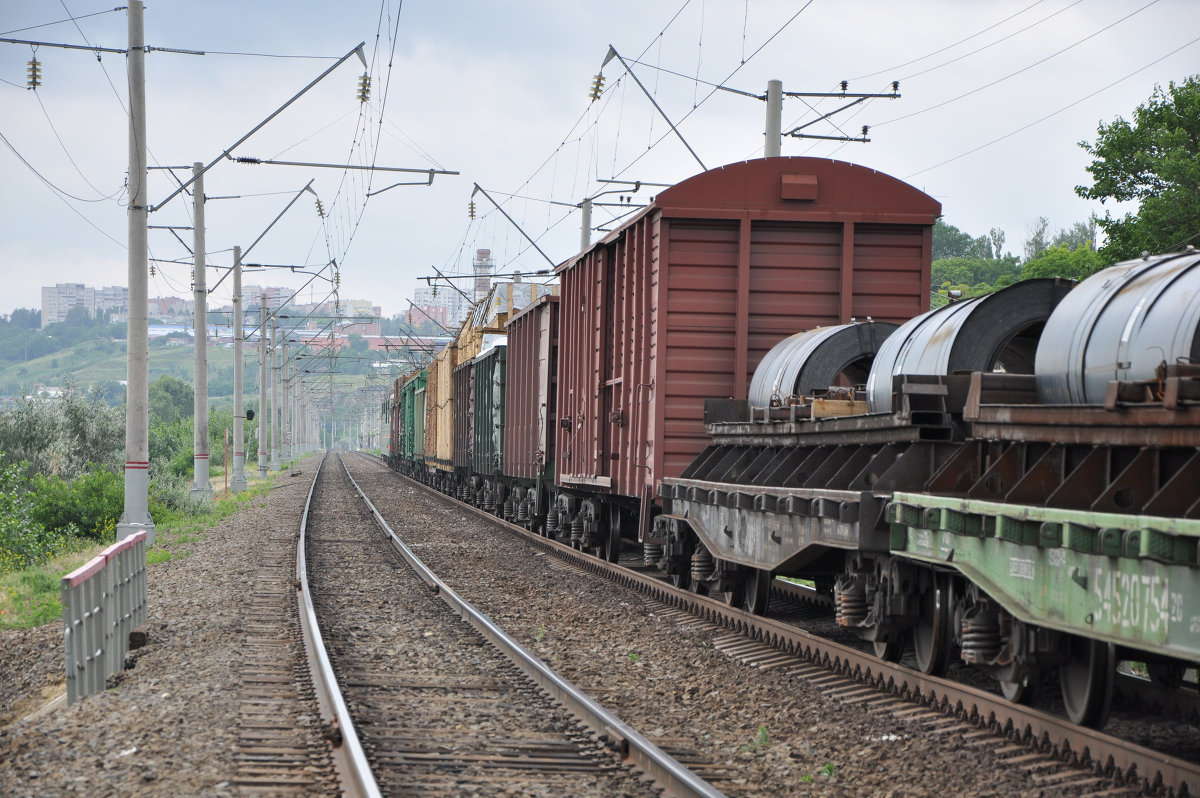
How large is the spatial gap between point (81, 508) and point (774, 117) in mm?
17008

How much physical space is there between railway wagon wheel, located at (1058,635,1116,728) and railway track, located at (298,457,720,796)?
2090mm

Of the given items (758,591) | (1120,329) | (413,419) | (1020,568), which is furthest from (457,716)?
(413,419)

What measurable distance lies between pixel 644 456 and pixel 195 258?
689 inches

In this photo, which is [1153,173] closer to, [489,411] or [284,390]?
[489,411]

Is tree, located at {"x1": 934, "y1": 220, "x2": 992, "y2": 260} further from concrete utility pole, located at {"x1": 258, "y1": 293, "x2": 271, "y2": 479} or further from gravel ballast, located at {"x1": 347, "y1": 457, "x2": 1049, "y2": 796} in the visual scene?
gravel ballast, located at {"x1": 347, "y1": 457, "x2": 1049, "y2": 796}

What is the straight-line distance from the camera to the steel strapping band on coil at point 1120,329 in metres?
5.88

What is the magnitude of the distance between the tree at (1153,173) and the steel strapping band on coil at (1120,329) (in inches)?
1319

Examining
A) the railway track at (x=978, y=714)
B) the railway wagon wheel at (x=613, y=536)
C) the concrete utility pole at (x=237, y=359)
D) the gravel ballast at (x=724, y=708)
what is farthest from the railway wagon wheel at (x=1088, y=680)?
the concrete utility pole at (x=237, y=359)

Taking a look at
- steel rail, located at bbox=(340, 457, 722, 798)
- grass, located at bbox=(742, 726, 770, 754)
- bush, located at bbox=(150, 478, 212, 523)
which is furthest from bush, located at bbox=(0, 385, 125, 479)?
grass, located at bbox=(742, 726, 770, 754)

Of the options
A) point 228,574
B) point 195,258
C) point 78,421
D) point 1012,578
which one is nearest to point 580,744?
point 1012,578

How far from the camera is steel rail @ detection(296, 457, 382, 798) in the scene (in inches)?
237

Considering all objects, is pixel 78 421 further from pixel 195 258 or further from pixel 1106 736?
pixel 1106 736

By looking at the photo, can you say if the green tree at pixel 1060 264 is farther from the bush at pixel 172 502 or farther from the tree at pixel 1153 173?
the bush at pixel 172 502

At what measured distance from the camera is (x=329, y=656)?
32.7ft
